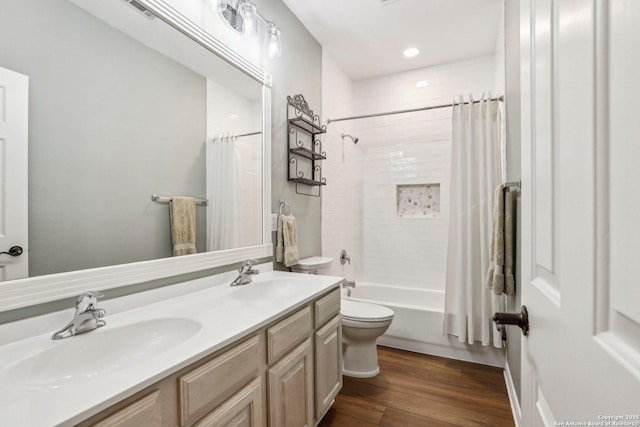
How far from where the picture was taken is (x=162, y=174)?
132 cm

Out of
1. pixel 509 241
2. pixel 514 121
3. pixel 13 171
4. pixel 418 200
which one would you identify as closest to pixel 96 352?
pixel 13 171

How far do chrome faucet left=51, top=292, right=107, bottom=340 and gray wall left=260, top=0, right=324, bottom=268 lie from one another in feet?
4.03

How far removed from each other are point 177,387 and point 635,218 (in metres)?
0.97

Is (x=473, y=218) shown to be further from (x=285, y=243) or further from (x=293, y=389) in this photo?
(x=293, y=389)

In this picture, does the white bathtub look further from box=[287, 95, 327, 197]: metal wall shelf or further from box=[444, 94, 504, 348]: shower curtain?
box=[287, 95, 327, 197]: metal wall shelf

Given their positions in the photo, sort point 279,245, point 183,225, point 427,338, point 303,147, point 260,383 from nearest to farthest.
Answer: point 260,383
point 183,225
point 279,245
point 303,147
point 427,338

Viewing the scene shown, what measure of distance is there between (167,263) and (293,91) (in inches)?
63.8

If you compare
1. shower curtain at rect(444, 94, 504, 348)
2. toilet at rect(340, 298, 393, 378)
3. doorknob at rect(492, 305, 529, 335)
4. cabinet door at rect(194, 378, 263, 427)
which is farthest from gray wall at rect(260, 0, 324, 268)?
doorknob at rect(492, 305, 529, 335)

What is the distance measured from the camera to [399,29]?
2.49m

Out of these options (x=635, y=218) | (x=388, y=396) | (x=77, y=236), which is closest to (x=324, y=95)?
(x=77, y=236)

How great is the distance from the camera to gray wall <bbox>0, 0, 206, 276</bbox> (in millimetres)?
937

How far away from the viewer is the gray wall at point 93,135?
3.07 feet

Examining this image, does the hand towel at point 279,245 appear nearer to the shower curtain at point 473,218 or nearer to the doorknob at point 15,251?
the doorknob at point 15,251

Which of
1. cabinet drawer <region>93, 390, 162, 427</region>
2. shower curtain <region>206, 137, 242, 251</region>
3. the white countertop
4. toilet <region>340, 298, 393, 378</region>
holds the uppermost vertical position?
shower curtain <region>206, 137, 242, 251</region>
